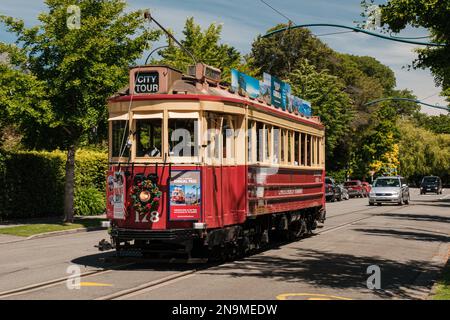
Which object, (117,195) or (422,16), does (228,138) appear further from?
(422,16)

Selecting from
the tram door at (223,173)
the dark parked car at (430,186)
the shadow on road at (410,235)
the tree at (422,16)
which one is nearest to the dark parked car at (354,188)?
the dark parked car at (430,186)

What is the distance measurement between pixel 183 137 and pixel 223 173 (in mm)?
1090

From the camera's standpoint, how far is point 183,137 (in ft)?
42.4

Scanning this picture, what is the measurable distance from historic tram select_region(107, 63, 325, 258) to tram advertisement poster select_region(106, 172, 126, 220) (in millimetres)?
19

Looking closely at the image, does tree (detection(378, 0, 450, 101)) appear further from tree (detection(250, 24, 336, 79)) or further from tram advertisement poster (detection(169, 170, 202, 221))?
tree (detection(250, 24, 336, 79))

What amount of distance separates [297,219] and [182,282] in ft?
27.0

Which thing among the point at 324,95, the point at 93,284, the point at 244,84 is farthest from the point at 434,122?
the point at 93,284

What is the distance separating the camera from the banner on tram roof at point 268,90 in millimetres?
14940

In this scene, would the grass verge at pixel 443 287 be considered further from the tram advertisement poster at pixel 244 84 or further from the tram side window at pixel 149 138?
the tram advertisement poster at pixel 244 84

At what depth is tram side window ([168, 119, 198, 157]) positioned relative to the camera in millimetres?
12844

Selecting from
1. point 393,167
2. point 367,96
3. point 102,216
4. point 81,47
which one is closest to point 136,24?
point 81,47

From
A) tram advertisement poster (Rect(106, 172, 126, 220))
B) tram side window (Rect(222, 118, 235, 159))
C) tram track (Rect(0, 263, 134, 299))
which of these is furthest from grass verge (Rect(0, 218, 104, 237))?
tram side window (Rect(222, 118, 235, 159))
